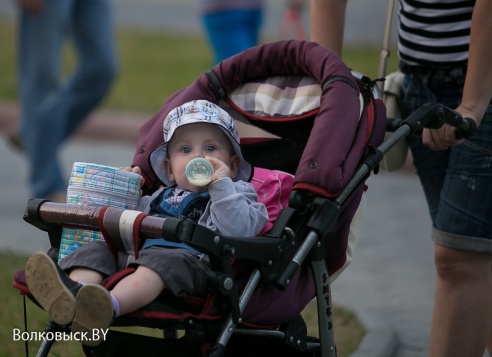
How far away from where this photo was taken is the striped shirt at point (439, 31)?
4.04m

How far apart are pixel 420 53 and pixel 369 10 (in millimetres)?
12889

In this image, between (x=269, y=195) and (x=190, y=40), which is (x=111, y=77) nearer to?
(x=269, y=195)

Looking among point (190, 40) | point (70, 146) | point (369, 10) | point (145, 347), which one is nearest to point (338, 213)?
point (145, 347)

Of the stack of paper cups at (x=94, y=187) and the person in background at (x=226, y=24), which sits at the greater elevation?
the stack of paper cups at (x=94, y=187)

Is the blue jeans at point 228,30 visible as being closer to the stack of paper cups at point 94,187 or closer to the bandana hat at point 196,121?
the bandana hat at point 196,121

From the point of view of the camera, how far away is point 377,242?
710cm

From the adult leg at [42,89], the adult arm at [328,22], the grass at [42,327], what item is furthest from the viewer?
the adult leg at [42,89]

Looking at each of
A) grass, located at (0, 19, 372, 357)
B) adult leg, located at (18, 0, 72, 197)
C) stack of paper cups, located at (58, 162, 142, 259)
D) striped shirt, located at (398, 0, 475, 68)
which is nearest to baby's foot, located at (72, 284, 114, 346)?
stack of paper cups, located at (58, 162, 142, 259)

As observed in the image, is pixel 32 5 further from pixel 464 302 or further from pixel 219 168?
pixel 464 302

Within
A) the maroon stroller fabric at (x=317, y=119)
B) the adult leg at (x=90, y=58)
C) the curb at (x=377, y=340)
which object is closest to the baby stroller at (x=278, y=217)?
the maroon stroller fabric at (x=317, y=119)

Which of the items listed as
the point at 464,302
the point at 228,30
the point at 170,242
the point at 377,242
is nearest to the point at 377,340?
the point at 464,302

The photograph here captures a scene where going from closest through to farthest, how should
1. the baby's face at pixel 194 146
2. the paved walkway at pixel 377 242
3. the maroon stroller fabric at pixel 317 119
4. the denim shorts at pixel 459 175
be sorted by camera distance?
the maroon stroller fabric at pixel 317 119
the baby's face at pixel 194 146
the denim shorts at pixel 459 175
the paved walkway at pixel 377 242

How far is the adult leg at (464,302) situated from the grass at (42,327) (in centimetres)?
94

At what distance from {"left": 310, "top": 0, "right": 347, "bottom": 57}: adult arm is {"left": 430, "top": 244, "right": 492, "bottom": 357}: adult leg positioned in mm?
944
